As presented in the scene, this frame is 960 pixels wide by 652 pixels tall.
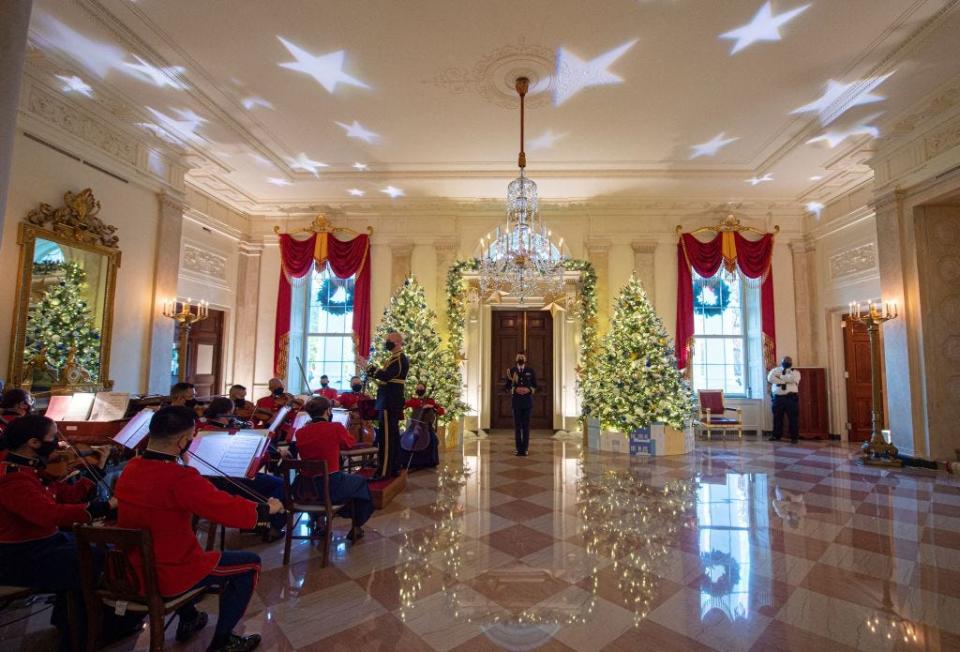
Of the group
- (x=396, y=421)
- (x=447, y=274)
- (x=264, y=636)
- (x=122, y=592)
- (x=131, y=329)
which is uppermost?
(x=447, y=274)

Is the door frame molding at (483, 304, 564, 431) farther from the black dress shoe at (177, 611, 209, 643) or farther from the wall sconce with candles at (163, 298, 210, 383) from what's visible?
the black dress shoe at (177, 611, 209, 643)

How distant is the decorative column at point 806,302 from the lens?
9.25 m

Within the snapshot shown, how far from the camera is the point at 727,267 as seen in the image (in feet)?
30.5

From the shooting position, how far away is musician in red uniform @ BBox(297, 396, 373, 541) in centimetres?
335

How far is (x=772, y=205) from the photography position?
941cm

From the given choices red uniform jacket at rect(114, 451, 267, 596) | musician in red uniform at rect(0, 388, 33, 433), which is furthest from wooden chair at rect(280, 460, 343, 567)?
musician in red uniform at rect(0, 388, 33, 433)

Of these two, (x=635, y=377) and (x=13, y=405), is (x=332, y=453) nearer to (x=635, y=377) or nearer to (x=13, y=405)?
(x=13, y=405)

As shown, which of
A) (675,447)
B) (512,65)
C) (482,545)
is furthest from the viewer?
(675,447)

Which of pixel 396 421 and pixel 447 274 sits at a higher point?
pixel 447 274

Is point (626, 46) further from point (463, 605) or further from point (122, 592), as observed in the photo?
point (122, 592)

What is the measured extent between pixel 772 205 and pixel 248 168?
10.1m

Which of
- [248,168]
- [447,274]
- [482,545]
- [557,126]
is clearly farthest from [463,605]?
[248,168]

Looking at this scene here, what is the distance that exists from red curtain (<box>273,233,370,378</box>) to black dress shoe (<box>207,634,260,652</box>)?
749 centimetres

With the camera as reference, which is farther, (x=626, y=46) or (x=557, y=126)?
(x=557, y=126)
